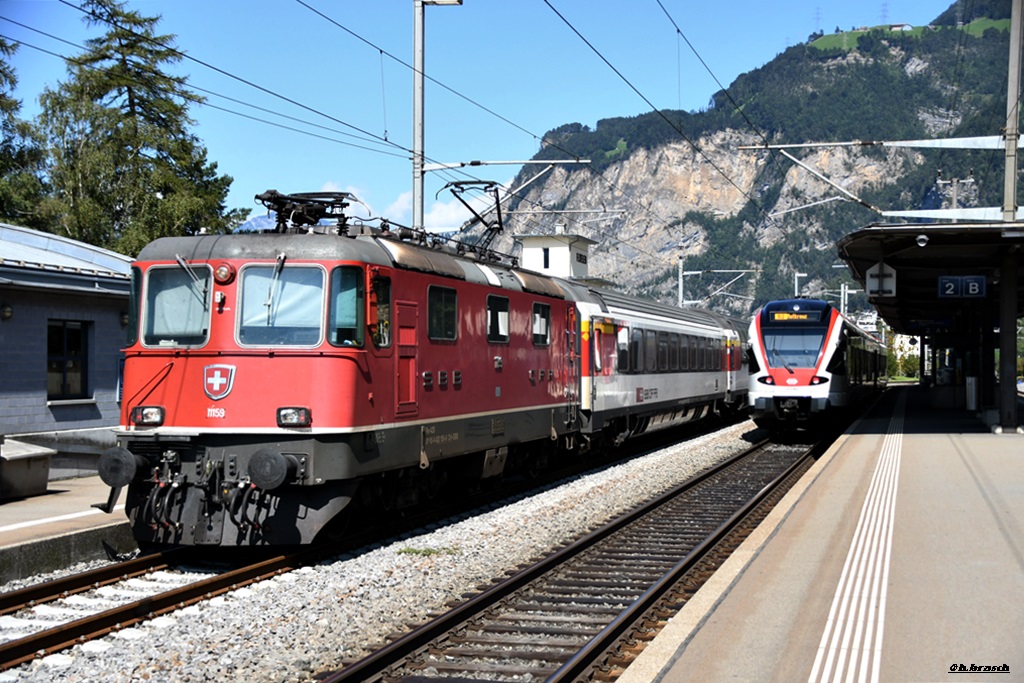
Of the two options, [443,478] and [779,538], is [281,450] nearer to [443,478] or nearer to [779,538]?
[443,478]

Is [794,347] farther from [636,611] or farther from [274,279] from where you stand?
[636,611]

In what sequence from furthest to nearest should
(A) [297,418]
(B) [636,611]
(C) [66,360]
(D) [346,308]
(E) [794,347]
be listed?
(E) [794,347] → (C) [66,360] → (D) [346,308] → (A) [297,418] → (B) [636,611]

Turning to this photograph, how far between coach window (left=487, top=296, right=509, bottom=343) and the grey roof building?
21.2 ft

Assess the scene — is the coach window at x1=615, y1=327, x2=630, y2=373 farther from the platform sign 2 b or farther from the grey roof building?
the grey roof building

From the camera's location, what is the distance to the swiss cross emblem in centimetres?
1045

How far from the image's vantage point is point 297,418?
10.2 metres

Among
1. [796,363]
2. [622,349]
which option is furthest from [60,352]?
[796,363]

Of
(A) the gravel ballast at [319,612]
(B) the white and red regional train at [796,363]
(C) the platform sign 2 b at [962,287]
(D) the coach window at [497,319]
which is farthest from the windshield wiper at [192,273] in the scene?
(C) the platform sign 2 b at [962,287]

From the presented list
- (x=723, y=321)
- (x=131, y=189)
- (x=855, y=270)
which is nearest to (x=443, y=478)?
(x=855, y=270)

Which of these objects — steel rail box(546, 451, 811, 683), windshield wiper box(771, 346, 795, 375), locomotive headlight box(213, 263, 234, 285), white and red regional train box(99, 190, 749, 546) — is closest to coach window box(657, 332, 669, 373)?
windshield wiper box(771, 346, 795, 375)

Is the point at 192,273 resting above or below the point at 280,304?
above

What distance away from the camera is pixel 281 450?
10211 mm

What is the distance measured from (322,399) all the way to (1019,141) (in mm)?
17017

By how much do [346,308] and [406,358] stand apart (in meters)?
1.27
